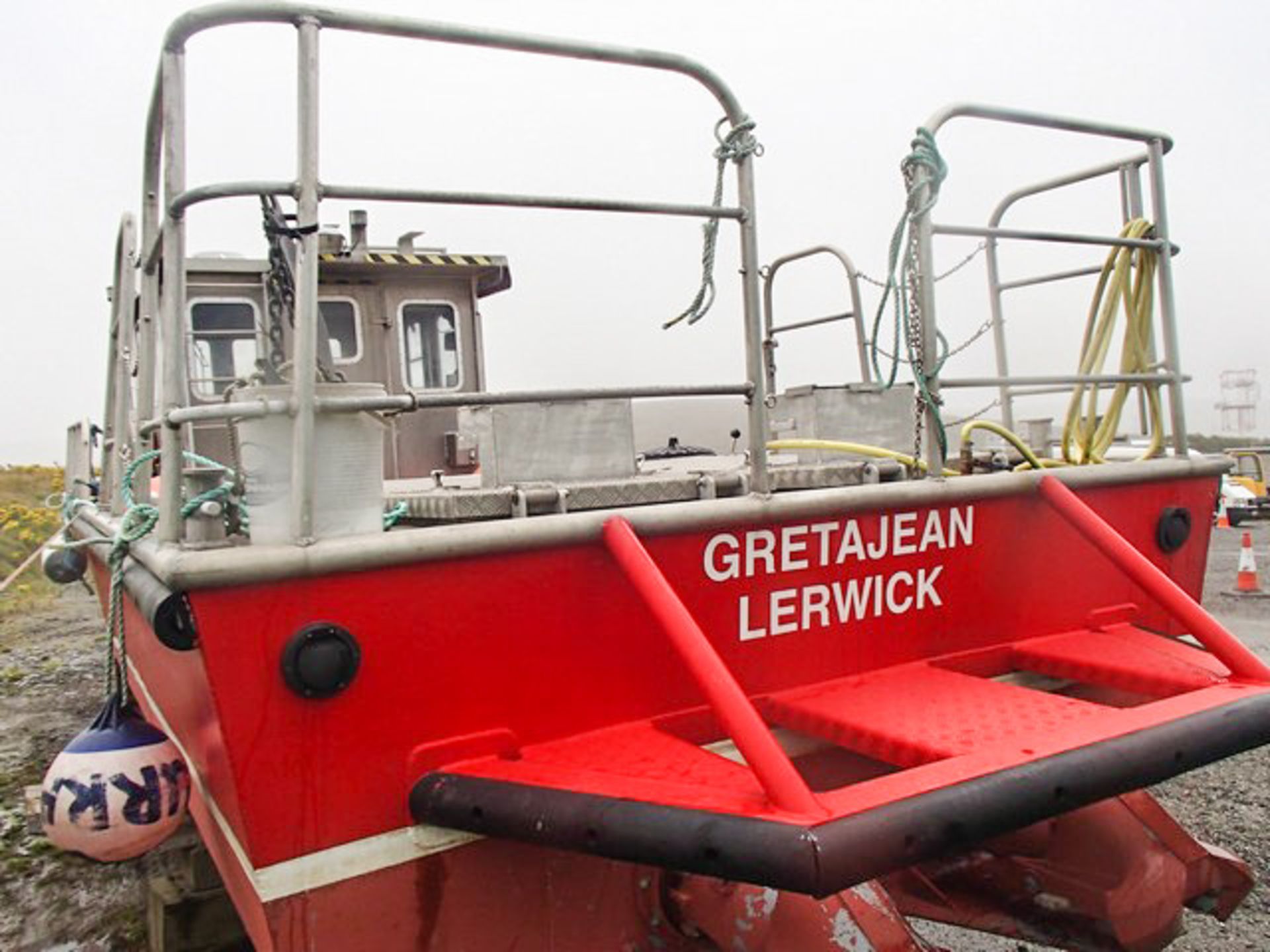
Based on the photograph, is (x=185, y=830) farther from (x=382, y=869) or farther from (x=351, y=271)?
(x=351, y=271)

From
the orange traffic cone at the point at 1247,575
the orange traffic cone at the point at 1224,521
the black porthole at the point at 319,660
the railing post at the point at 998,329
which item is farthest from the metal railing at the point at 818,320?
the orange traffic cone at the point at 1224,521

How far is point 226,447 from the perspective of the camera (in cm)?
555

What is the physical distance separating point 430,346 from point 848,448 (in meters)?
3.30

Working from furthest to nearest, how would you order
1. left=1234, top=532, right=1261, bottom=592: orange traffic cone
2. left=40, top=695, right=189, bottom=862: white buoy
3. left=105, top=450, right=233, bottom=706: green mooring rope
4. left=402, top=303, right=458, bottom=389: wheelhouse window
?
left=1234, top=532, right=1261, bottom=592: orange traffic cone < left=402, top=303, right=458, bottom=389: wheelhouse window < left=105, top=450, right=233, bottom=706: green mooring rope < left=40, top=695, right=189, bottom=862: white buoy

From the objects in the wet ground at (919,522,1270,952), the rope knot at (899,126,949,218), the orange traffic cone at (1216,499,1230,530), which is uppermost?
the rope knot at (899,126,949,218)

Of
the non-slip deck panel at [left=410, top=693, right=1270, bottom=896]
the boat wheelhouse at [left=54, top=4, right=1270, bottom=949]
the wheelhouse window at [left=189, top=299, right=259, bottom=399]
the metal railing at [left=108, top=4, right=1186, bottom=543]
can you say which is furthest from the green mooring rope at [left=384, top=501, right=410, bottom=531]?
the wheelhouse window at [left=189, top=299, right=259, bottom=399]

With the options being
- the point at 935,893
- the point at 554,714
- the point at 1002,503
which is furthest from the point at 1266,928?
the point at 554,714

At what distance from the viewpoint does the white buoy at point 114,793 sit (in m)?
2.10

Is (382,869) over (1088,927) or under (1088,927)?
over

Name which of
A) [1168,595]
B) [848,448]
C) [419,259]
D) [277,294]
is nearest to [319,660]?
[277,294]

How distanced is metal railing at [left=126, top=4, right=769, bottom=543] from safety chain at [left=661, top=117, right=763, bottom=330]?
0.05 ft

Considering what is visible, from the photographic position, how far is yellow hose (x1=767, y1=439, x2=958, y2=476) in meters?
2.98

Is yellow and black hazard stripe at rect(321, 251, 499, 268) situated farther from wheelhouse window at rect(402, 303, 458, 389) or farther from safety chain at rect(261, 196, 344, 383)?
safety chain at rect(261, 196, 344, 383)

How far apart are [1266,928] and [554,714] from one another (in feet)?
8.17
